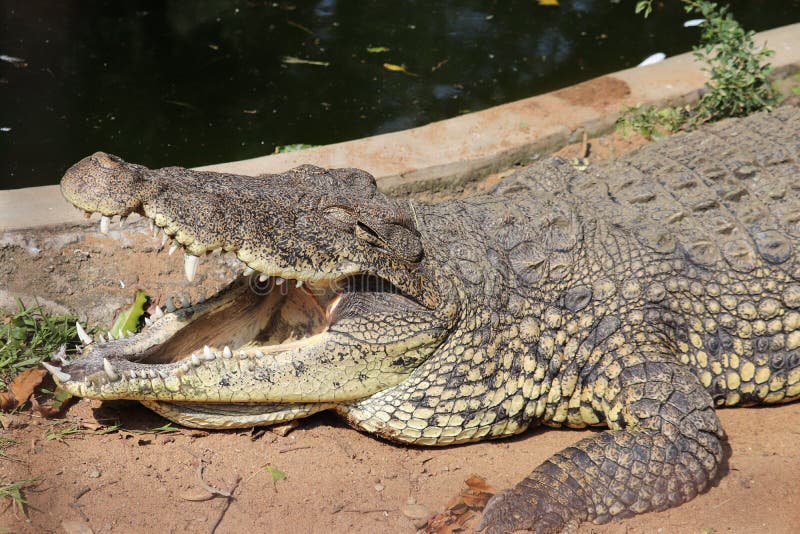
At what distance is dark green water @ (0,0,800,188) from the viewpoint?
618 centimetres

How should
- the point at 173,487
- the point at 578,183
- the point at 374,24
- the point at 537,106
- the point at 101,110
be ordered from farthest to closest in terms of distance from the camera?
1. the point at 374,24
2. the point at 101,110
3. the point at 537,106
4. the point at 578,183
5. the point at 173,487

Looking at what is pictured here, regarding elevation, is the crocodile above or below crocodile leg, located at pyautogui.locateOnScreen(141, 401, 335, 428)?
above

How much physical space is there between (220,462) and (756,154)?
3137mm

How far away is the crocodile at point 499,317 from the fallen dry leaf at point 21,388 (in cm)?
23

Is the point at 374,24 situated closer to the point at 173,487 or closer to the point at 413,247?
the point at 413,247

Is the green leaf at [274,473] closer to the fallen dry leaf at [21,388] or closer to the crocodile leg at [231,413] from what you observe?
the crocodile leg at [231,413]

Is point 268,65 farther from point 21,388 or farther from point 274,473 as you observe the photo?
point 274,473

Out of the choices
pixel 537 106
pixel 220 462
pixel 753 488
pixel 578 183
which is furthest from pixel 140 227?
pixel 753 488

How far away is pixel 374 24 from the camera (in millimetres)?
7691

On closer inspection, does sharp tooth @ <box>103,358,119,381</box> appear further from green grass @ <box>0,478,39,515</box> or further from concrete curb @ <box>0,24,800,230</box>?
concrete curb @ <box>0,24,800,230</box>

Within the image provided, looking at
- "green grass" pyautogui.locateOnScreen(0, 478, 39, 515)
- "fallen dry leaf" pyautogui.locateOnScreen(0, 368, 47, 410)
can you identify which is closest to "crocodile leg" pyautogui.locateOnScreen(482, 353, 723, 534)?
"green grass" pyautogui.locateOnScreen(0, 478, 39, 515)

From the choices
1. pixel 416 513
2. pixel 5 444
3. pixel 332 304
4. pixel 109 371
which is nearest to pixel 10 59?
pixel 5 444

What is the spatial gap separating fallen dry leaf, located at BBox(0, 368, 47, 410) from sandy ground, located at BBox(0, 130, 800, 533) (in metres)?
0.08

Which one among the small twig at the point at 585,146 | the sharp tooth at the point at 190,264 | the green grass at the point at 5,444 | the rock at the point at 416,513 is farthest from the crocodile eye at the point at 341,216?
the small twig at the point at 585,146
